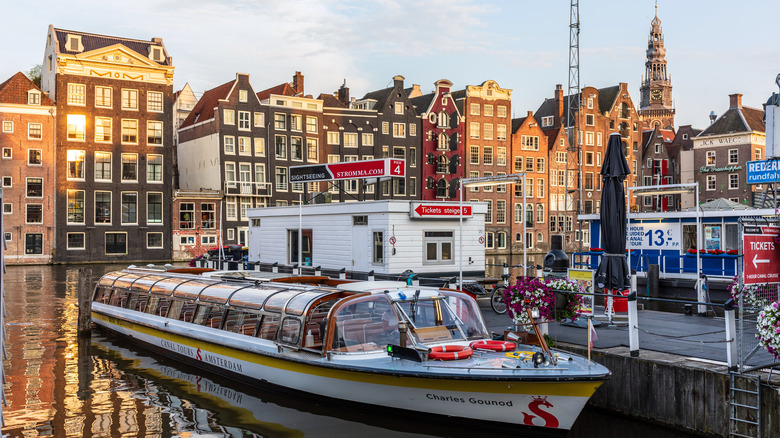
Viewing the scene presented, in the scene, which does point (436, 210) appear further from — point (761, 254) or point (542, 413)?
point (761, 254)

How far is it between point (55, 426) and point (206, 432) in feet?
8.10

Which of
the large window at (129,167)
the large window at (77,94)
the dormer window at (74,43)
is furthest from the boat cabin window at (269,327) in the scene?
the dormer window at (74,43)

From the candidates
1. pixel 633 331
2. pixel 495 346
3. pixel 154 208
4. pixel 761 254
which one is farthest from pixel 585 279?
pixel 154 208

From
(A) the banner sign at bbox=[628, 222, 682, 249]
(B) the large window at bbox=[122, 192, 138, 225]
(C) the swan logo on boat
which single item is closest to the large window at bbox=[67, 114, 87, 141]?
(B) the large window at bbox=[122, 192, 138, 225]

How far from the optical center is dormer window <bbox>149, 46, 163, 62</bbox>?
53844 mm

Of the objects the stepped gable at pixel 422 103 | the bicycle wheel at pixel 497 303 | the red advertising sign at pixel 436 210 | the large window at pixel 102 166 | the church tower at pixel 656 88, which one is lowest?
the bicycle wheel at pixel 497 303

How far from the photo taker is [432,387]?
407 inches

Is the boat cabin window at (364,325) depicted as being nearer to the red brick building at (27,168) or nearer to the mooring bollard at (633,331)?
the mooring bollard at (633,331)

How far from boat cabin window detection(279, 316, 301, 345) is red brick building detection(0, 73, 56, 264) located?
4239 cm

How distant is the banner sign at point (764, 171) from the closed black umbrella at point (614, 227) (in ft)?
13.1

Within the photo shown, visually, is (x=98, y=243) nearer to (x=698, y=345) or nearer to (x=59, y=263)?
(x=59, y=263)

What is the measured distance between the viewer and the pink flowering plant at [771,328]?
8.76 metres

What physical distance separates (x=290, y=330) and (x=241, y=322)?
1.90 meters

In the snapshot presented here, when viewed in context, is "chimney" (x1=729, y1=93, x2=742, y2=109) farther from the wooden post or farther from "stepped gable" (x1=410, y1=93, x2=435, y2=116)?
the wooden post
